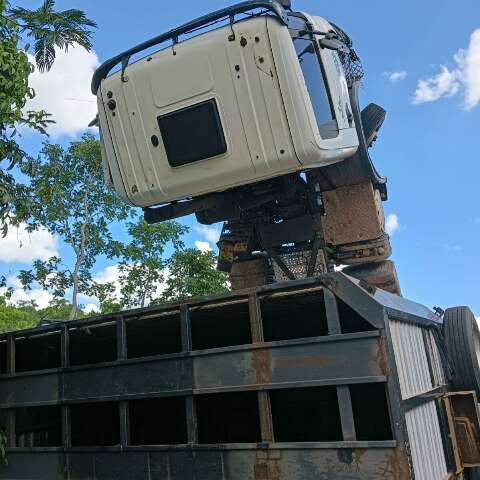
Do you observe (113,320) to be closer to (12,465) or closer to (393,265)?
(12,465)

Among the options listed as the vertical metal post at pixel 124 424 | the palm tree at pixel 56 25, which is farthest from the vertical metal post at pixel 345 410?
the palm tree at pixel 56 25

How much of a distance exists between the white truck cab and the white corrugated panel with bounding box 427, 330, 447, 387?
1.35 m

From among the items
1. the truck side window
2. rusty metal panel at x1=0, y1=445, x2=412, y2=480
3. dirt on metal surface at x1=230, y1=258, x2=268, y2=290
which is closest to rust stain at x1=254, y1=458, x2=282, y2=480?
rusty metal panel at x1=0, y1=445, x2=412, y2=480

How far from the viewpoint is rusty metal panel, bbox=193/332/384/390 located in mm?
2334

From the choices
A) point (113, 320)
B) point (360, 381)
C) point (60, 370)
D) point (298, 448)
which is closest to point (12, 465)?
point (60, 370)

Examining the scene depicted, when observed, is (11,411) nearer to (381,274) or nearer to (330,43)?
(381,274)

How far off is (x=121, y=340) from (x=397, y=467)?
1.61 meters

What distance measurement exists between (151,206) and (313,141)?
4.49ft

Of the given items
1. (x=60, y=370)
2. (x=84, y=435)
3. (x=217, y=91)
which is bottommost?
(x=84, y=435)

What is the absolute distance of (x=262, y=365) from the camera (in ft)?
8.32

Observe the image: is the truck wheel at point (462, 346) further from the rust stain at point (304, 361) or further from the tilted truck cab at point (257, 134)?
the rust stain at point (304, 361)

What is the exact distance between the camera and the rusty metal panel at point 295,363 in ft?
7.66

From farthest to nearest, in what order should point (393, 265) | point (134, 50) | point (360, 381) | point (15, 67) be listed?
point (15, 67) < point (393, 265) < point (134, 50) < point (360, 381)

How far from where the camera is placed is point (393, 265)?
4438 mm
